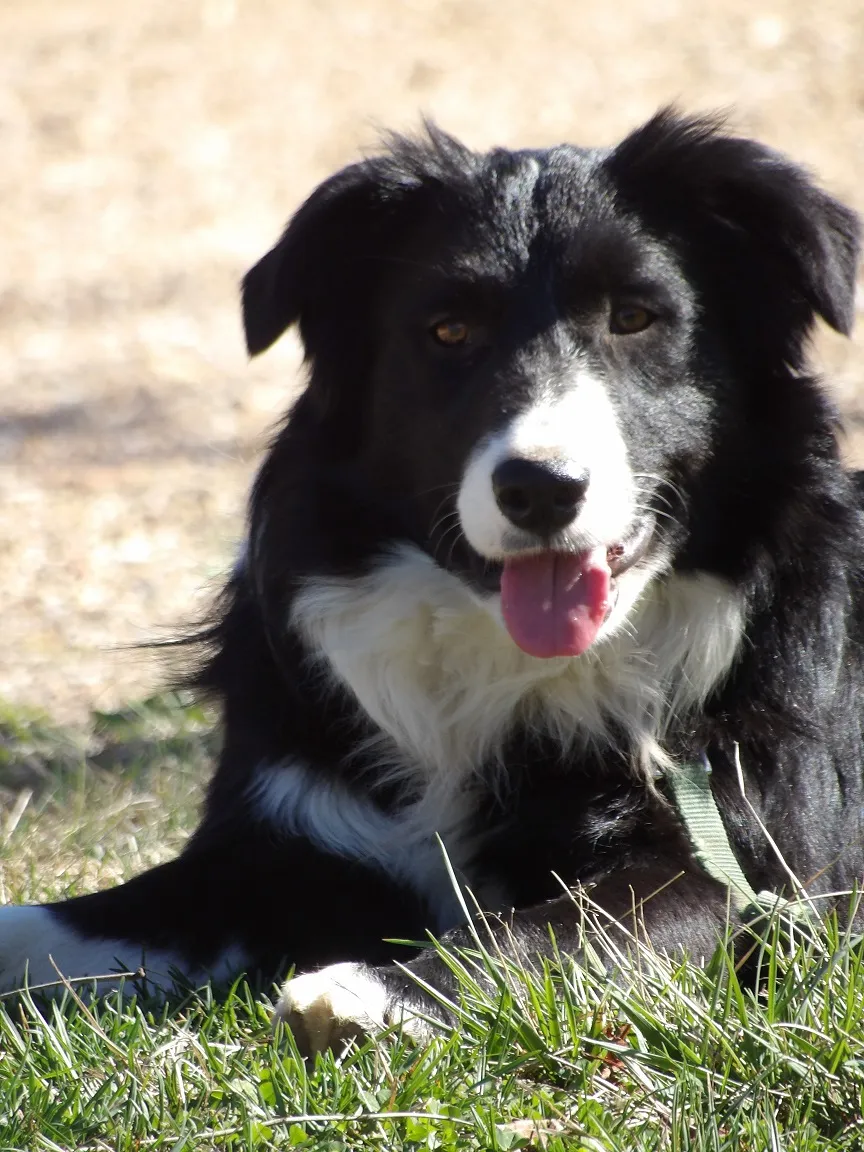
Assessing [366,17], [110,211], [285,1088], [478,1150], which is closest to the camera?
[478,1150]

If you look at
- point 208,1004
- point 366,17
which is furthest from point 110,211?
point 208,1004

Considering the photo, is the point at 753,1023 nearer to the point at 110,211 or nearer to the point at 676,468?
the point at 676,468

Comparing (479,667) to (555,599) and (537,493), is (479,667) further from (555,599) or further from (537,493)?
(537,493)

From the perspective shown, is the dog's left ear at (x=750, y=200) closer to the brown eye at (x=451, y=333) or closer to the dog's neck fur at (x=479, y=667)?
the brown eye at (x=451, y=333)

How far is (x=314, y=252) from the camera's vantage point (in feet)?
11.4

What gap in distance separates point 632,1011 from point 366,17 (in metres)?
14.3

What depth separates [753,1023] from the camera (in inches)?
93.9

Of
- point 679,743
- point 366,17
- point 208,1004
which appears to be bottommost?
point 208,1004

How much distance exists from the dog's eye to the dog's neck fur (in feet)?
1.70

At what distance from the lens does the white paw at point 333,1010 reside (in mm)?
2547

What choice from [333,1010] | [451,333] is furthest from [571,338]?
[333,1010]

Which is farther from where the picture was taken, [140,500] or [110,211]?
[110,211]

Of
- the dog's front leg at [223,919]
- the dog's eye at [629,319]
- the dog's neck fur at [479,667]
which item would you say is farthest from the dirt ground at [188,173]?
the dog's eye at [629,319]

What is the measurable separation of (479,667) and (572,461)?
2.25ft
